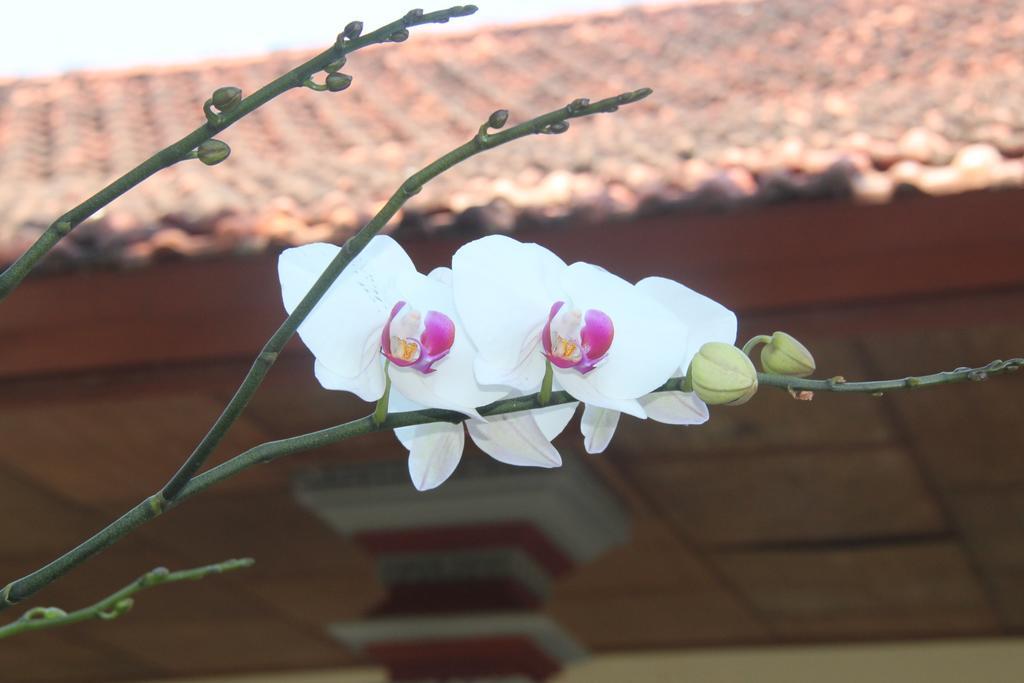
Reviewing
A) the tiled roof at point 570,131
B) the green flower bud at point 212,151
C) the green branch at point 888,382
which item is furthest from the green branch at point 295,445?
the tiled roof at point 570,131

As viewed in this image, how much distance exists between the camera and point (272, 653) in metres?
5.68

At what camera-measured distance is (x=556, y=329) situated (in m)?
0.57

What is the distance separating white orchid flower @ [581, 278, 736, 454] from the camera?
60cm

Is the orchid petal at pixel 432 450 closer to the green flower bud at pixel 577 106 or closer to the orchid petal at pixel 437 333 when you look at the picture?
the orchid petal at pixel 437 333

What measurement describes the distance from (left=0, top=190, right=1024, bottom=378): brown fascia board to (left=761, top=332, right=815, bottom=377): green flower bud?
5.55 feet

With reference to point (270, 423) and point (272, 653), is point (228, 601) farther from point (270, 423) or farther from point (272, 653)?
point (270, 423)

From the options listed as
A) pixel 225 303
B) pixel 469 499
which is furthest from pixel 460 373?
pixel 469 499

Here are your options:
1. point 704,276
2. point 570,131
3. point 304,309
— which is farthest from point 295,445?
point 570,131

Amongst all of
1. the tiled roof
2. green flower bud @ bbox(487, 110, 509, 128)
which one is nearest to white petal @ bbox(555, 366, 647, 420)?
green flower bud @ bbox(487, 110, 509, 128)

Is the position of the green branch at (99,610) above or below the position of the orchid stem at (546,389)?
below

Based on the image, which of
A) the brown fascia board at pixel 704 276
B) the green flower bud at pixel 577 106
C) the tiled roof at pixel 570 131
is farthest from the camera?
the tiled roof at pixel 570 131

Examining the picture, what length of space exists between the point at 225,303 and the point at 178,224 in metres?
0.16

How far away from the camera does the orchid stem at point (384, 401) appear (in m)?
0.54

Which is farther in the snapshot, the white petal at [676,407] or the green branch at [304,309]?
the white petal at [676,407]
